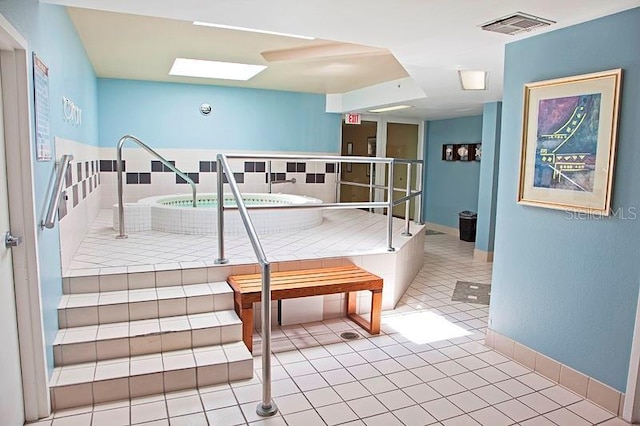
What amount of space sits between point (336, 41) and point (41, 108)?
90.9 inches

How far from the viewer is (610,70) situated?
2539 millimetres

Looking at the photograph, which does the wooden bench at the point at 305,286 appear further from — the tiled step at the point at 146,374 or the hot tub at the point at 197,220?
the hot tub at the point at 197,220

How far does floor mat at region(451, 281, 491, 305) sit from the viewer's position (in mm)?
4622

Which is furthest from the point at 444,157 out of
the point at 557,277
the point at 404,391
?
the point at 404,391

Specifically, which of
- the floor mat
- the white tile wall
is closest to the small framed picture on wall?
the floor mat

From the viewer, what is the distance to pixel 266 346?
2.46 metres

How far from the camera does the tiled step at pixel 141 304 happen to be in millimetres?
2936

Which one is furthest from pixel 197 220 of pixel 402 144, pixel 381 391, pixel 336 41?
pixel 402 144

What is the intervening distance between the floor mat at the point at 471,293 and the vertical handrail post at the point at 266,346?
2.72m

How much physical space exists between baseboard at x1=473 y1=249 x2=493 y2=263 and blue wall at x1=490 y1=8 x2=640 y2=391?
296 centimetres

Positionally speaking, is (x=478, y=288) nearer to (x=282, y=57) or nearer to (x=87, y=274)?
(x=282, y=57)

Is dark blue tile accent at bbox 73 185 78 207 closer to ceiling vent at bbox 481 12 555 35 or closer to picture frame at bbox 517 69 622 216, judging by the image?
ceiling vent at bbox 481 12 555 35

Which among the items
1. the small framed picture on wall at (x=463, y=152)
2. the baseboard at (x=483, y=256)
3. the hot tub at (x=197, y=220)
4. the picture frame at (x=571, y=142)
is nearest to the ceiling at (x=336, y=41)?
the picture frame at (x=571, y=142)

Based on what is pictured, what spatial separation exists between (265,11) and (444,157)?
6.39 metres
